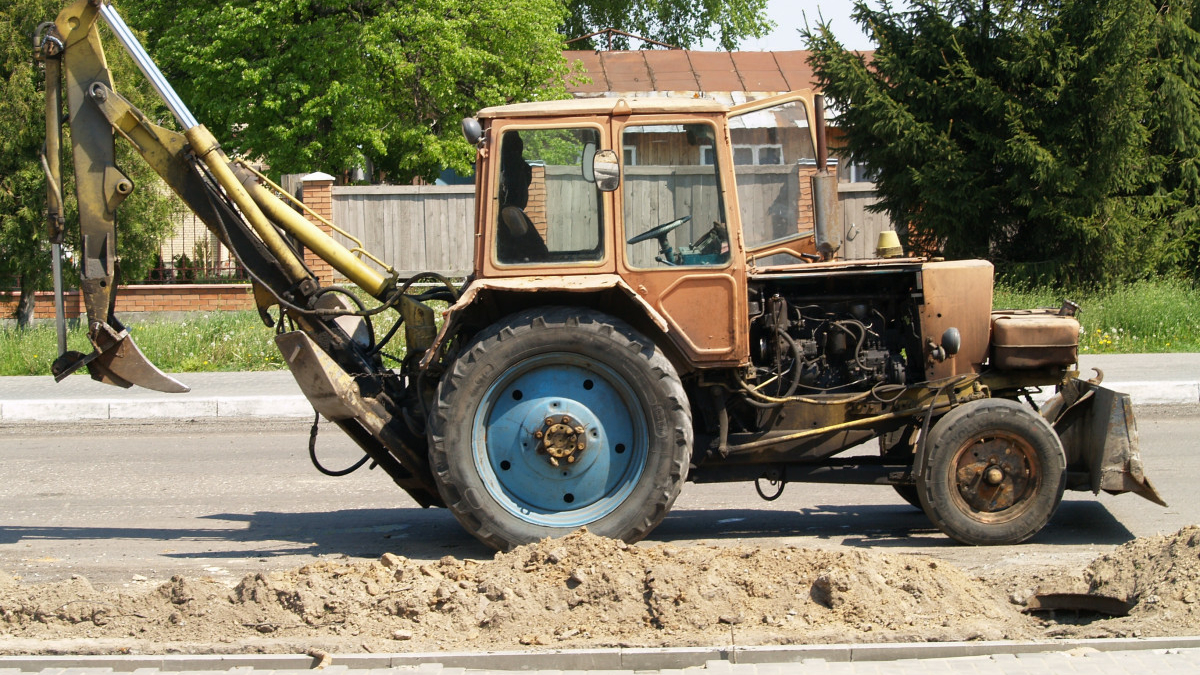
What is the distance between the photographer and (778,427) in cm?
650

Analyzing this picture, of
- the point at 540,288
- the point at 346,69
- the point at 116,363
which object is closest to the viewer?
the point at 540,288

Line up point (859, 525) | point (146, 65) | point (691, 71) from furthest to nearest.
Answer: point (691, 71), point (859, 525), point (146, 65)

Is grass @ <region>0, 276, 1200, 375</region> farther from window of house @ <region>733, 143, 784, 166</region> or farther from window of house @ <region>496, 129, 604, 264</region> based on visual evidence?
window of house @ <region>496, 129, 604, 264</region>

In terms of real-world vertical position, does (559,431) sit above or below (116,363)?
below

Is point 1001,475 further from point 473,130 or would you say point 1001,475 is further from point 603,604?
point 473,130

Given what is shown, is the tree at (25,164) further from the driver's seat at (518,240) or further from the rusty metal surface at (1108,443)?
the rusty metal surface at (1108,443)

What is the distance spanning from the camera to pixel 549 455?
6148mm

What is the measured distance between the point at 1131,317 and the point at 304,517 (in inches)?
445

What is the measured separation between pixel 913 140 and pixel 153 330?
10205 mm

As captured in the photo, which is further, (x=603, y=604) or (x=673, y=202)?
(x=673, y=202)

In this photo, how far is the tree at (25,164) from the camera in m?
16.1

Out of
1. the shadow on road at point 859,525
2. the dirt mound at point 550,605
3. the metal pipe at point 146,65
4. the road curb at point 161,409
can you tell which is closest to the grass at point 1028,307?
the road curb at point 161,409

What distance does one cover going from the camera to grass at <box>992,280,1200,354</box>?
47.6ft

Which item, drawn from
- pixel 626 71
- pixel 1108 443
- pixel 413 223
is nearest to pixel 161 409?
pixel 413 223
